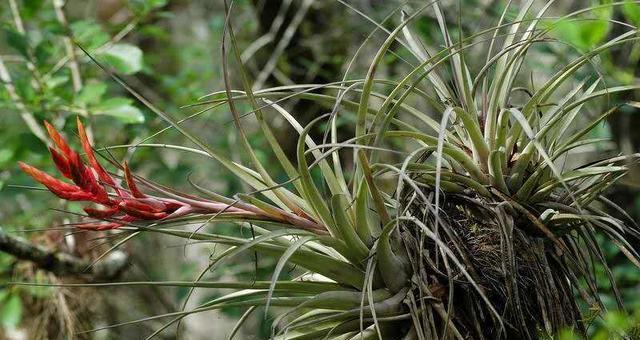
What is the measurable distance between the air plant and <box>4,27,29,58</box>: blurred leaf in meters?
1.05

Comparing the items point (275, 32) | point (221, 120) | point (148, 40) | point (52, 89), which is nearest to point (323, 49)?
point (275, 32)

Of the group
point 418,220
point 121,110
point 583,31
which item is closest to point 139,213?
point 418,220

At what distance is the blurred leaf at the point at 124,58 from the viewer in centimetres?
212

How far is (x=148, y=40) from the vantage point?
514cm

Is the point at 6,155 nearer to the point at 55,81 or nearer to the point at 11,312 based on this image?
the point at 55,81

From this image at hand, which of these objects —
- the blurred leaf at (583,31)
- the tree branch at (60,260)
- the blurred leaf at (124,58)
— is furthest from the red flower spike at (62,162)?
the blurred leaf at (124,58)

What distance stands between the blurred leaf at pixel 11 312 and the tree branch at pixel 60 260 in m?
0.21

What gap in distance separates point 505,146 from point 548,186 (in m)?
0.08

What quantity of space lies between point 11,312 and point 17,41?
67 cm

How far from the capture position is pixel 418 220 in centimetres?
108

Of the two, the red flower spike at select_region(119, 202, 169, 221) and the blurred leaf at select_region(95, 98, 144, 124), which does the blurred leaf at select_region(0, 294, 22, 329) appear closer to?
the blurred leaf at select_region(95, 98, 144, 124)

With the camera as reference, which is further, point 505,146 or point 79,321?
point 79,321

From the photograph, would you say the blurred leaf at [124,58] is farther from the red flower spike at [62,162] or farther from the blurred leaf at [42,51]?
the red flower spike at [62,162]

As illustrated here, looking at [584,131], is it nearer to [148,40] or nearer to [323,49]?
[323,49]
